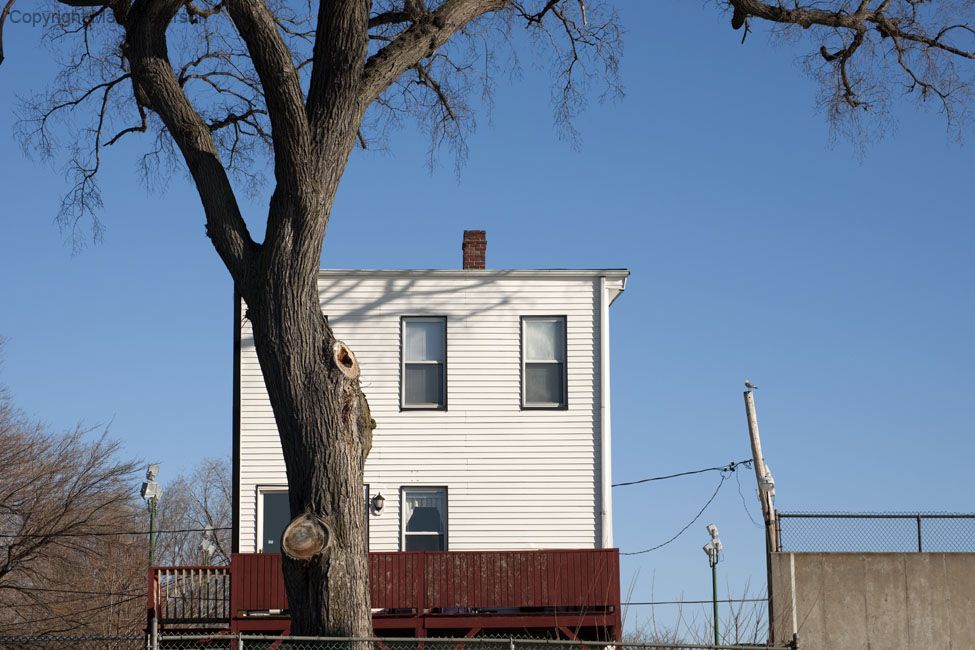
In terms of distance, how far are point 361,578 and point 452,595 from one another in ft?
24.7

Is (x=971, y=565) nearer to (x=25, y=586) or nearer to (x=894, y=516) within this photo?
(x=894, y=516)

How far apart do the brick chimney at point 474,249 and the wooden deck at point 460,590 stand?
5350 mm

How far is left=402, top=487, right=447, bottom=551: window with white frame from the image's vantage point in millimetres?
19891

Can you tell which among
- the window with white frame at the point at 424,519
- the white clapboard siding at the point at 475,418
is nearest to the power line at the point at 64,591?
the white clapboard siding at the point at 475,418

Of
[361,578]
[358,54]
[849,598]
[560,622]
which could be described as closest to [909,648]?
[849,598]

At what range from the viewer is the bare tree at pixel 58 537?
25484 mm

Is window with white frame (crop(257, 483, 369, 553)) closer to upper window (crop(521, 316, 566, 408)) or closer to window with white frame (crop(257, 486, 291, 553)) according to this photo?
window with white frame (crop(257, 486, 291, 553))

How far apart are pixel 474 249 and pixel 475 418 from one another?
10.2 ft

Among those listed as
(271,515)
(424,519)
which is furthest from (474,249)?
(271,515)

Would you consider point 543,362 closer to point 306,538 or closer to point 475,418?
point 475,418

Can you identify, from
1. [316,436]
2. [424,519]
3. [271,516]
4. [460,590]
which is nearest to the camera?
[316,436]

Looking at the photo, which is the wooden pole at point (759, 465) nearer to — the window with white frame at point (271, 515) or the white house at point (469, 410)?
the white house at point (469, 410)

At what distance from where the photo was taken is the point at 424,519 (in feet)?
65.5

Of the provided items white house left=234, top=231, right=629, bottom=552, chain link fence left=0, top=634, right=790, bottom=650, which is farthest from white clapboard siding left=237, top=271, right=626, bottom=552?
chain link fence left=0, top=634, right=790, bottom=650
